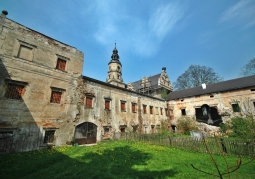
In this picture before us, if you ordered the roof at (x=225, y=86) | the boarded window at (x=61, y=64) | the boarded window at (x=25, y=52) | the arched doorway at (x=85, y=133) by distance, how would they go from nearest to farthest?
1. the boarded window at (x=25, y=52)
2. the arched doorway at (x=85, y=133)
3. the boarded window at (x=61, y=64)
4. the roof at (x=225, y=86)

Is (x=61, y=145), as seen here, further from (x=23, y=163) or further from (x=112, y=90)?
(x=112, y=90)

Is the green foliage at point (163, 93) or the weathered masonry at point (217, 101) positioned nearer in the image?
the weathered masonry at point (217, 101)

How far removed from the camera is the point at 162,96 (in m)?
30.7

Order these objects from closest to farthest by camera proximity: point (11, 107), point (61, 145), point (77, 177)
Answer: point (77, 177) < point (11, 107) < point (61, 145)

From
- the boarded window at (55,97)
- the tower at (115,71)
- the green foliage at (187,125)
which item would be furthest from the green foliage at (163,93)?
the boarded window at (55,97)

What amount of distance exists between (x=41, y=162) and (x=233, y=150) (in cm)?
1274

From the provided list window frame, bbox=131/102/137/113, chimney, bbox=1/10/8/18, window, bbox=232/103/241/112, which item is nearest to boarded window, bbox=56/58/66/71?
chimney, bbox=1/10/8/18

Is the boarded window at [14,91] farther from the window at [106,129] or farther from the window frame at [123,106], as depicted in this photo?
the window frame at [123,106]

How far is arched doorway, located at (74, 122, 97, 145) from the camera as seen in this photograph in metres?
13.5

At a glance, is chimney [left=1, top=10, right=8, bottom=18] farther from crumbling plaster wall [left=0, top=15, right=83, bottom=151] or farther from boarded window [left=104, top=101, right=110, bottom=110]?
boarded window [left=104, top=101, right=110, bottom=110]

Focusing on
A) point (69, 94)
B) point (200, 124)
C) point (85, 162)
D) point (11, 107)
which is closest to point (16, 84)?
point (11, 107)

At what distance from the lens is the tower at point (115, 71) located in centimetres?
3653

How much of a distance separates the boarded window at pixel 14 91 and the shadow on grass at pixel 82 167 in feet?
14.7

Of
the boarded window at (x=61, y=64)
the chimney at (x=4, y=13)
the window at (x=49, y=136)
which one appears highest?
the chimney at (x=4, y=13)
